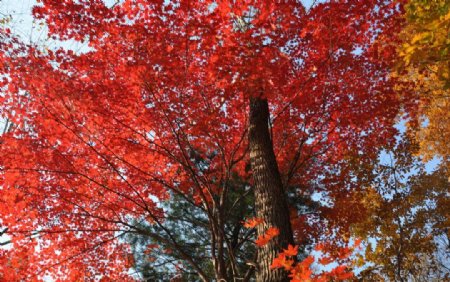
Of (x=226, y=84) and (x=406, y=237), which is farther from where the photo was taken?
(x=406, y=237)

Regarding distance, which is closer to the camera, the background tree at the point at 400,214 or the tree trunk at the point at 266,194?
the tree trunk at the point at 266,194

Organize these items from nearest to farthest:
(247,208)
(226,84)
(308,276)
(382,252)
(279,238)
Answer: (308,276) < (279,238) < (226,84) < (247,208) < (382,252)

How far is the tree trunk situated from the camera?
4680mm

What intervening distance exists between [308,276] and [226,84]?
14.5ft

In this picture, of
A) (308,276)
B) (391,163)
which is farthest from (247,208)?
(308,276)

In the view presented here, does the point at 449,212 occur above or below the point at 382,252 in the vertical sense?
above

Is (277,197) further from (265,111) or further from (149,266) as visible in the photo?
(149,266)

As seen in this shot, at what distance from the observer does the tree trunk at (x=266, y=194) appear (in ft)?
15.4

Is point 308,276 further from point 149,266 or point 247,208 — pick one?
point 149,266

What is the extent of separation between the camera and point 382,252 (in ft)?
40.8

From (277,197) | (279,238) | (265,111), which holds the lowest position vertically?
(279,238)

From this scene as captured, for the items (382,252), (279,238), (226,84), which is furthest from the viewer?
(382,252)

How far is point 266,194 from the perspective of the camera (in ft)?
17.4

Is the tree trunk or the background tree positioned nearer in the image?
the tree trunk
